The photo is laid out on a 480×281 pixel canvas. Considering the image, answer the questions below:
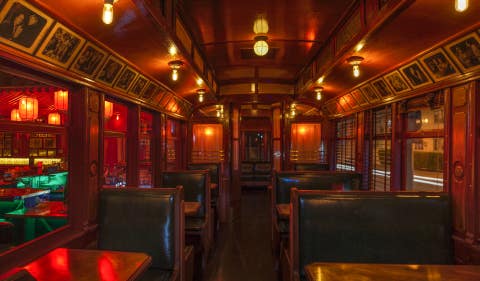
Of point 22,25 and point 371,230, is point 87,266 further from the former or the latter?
point 371,230

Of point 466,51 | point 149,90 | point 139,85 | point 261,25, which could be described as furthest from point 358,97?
point 139,85

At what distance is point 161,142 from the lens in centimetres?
584

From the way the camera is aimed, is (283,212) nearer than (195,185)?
Yes

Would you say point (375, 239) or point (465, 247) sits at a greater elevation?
point (375, 239)

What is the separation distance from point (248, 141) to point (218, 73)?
495cm

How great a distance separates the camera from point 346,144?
7.25m

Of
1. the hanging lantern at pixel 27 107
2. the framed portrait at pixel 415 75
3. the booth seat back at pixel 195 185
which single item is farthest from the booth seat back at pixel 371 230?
the hanging lantern at pixel 27 107

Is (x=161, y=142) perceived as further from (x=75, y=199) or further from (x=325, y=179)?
(x=325, y=179)

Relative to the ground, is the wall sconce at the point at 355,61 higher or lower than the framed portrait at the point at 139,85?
higher

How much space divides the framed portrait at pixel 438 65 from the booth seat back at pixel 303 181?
6.70ft

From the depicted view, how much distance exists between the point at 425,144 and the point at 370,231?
2.60 m

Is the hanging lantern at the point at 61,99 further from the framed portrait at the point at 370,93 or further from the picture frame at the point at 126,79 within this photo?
the framed portrait at the point at 370,93

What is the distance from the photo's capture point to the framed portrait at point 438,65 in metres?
3.21

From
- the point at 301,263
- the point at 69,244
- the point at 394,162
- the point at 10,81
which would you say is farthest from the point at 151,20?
the point at 394,162
